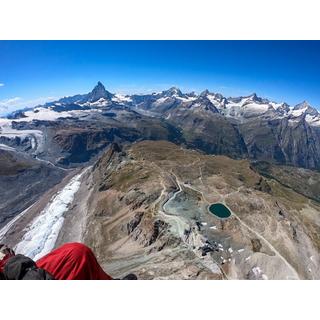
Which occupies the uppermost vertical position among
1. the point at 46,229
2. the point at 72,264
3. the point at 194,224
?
the point at 72,264

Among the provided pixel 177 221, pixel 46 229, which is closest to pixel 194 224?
pixel 177 221

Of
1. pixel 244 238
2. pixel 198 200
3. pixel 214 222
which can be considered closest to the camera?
pixel 244 238

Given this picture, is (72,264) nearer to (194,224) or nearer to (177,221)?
(194,224)

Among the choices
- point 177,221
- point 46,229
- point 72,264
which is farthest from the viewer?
point 46,229

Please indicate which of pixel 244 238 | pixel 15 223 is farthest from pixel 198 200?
pixel 15 223

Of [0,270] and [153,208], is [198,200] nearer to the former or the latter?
[153,208]

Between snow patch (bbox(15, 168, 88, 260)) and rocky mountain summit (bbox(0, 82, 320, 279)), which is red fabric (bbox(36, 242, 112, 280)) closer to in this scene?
rocky mountain summit (bbox(0, 82, 320, 279))

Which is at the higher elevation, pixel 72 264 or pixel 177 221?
pixel 72 264

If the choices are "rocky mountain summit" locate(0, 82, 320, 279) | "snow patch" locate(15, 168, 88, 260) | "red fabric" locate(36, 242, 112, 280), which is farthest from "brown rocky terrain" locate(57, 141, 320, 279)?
"red fabric" locate(36, 242, 112, 280)

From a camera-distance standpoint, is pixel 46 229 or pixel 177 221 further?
pixel 46 229
